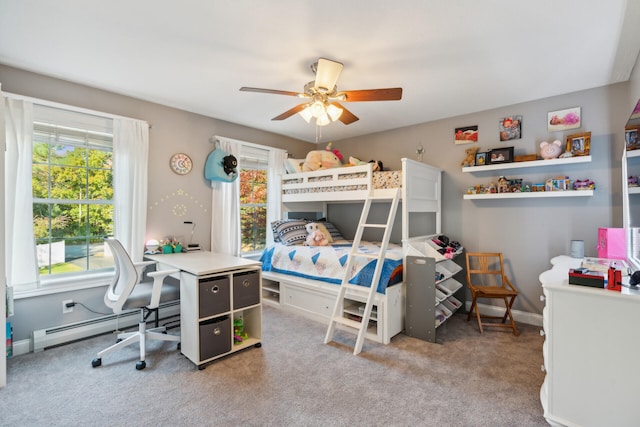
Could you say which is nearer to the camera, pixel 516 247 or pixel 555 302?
pixel 555 302

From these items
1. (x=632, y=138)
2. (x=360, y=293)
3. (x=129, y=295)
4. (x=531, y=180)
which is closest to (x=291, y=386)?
(x=360, y=293)

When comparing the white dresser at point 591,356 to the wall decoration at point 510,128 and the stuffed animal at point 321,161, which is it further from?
the stuffed animal at point 321,161

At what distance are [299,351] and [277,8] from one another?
2586mm

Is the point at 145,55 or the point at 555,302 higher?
the point at 145,55

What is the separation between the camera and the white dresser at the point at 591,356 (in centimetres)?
147

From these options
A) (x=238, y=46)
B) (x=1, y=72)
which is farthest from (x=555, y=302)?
(x=1, y=72)

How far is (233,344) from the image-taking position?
2533mm

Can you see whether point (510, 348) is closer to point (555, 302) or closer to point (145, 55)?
point (555, 302)

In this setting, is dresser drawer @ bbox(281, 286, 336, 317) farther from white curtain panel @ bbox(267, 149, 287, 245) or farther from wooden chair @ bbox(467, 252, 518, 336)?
wooden chair @ bbox(467, 252, 518, 336)

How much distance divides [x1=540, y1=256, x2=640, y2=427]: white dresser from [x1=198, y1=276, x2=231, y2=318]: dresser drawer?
2.22 meters

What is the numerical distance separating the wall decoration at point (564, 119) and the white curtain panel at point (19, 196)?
4943mm

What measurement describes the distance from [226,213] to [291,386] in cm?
239

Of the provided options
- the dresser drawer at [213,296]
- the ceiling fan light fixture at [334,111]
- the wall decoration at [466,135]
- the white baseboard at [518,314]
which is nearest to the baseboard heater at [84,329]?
the dresser drawer at [213,296]

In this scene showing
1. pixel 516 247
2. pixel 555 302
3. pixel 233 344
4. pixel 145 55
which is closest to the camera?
pixel 555 302
